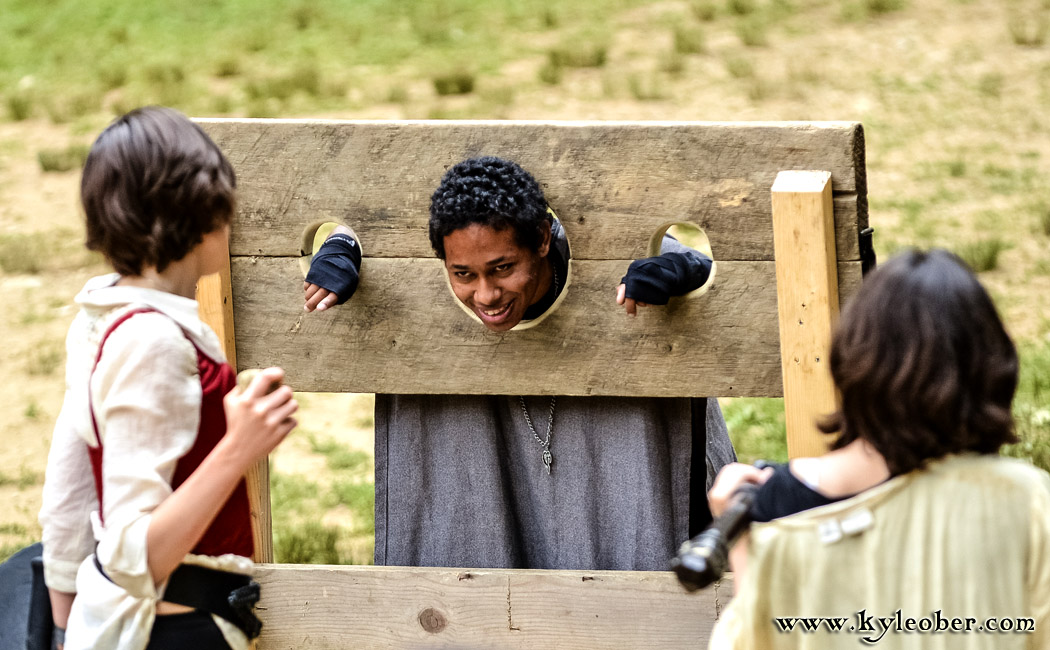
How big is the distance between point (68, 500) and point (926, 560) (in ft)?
4.05

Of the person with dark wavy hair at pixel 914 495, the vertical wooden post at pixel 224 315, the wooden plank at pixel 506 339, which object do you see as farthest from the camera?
the vertical wooden post at pixel 224 315

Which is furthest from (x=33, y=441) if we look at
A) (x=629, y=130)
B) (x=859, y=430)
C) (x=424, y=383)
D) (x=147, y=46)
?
(x=147, y=46)

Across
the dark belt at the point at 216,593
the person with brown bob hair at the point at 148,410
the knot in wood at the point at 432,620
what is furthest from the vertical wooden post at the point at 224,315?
the person with brown bob hair at the point at 148,410

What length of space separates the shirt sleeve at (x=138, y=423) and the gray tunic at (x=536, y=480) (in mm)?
1257

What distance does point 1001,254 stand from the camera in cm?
591

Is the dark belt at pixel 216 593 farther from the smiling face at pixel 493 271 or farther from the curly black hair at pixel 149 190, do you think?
the smiling face at pixel 493 271

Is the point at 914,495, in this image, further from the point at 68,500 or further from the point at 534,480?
the point at 534,480

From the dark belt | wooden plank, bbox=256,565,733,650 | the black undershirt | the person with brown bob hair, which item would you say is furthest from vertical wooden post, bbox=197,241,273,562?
the black undershirt

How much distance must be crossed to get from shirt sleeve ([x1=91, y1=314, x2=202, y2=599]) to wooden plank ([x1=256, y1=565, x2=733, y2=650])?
1126 millimetres

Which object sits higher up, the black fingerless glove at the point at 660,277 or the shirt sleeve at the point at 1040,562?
the black fingerless glove at the point at 660,277

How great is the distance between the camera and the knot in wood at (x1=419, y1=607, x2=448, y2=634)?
2717mm

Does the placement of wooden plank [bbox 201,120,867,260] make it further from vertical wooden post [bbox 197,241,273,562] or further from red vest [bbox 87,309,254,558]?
red vest [bbox 87,309,254,558]

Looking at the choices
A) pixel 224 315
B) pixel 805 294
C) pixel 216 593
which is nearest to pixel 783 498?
pixel 805 294

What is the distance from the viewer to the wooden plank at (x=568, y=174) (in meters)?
2.42
